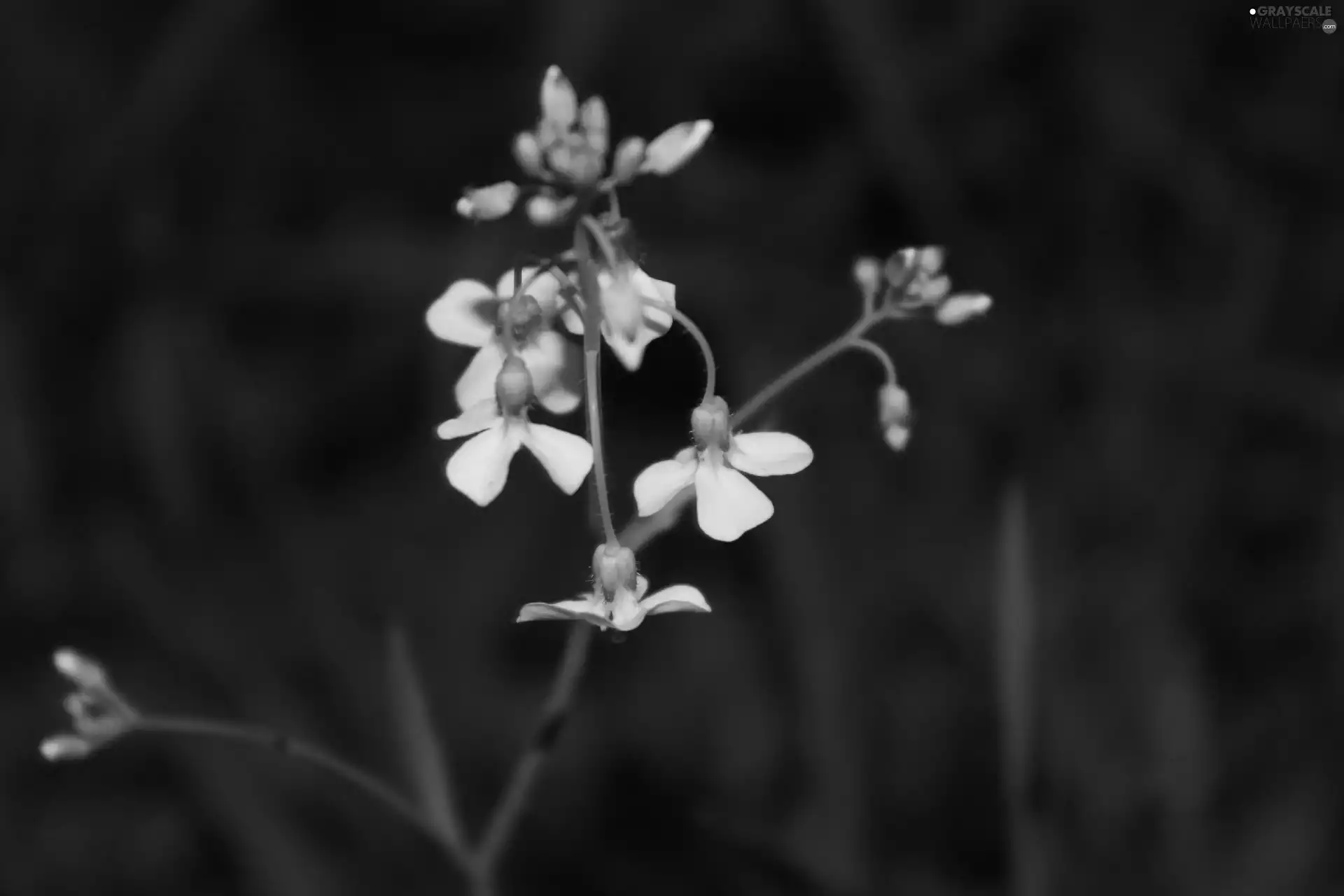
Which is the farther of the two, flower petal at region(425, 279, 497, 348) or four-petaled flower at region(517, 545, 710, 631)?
flower petal at region(425, 279, 497, 348)

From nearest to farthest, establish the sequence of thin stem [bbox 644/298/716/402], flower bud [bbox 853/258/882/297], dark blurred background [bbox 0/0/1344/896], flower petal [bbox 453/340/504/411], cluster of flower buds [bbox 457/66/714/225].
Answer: cluster of flower buds [bbox 457/66/714/225] < thin stem [bbox 644/298/716/402] < flower petal [bbox 453/340/504/411] < flower bud [bbox 853/258/882/297] < dark blurred background [bbox 0/0/1344/896]


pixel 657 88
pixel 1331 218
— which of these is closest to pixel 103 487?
pixel 657 88

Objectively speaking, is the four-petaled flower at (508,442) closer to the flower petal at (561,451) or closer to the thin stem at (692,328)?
the flower petal at (561,451)

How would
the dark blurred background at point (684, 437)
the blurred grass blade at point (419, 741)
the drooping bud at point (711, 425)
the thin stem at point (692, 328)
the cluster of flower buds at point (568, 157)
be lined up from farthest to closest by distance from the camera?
the dark blurred background at point (684, 437)
the blurred grass blade at point (419, 741)
the drooping bud at point (711, 425)
the thin stem at point (692, 328)
the cluster of flower buds at point (568, 157)

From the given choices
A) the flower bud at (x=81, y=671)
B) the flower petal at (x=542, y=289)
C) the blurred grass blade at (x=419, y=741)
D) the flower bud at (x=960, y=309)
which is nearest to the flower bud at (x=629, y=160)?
the flower petal at (x=542, y=289)

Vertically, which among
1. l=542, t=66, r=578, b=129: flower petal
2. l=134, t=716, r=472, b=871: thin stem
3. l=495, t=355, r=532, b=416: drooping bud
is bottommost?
l=134, t=716, r=472, b=871: thin stem

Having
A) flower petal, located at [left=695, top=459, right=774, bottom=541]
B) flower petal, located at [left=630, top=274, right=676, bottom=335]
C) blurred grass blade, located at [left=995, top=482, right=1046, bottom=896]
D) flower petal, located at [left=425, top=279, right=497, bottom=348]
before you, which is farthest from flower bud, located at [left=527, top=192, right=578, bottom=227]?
blurred grass blade, located at [left=995, top=482, right=1046, bottom=896]

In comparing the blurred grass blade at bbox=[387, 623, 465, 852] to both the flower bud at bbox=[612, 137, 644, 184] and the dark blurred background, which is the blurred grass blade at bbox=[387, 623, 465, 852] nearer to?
the flower bud at bbox=[612, 137, 644, 184]
